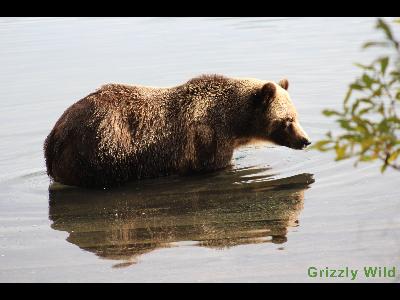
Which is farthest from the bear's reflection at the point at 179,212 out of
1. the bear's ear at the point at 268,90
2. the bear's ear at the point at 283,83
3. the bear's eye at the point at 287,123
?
the bear's ear at the point at 283,83

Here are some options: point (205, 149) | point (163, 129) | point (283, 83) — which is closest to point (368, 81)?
point (163, 129)

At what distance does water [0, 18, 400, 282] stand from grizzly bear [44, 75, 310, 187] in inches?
7.4

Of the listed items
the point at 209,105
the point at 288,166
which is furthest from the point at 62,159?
the point at 288,166

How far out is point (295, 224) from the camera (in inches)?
271

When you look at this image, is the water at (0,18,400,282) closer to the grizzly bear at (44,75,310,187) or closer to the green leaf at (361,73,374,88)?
the grizzly bear at (44,75,310,187)

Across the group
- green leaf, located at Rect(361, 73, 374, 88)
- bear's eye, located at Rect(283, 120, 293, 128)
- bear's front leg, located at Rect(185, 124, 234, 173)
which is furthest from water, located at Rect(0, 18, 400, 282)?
green leaf, located at Rect(361, 73, 374, 88)

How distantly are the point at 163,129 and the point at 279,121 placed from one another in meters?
1.26

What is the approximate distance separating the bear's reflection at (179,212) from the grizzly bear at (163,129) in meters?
0.18

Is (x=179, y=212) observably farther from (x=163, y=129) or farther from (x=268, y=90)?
(x=268, y=90)

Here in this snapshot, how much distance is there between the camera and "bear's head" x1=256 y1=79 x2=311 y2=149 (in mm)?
8781

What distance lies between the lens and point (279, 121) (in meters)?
8.84

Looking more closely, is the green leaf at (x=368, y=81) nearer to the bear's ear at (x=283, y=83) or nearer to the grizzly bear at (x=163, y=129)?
the grizzly bear at (x=163, y=129)

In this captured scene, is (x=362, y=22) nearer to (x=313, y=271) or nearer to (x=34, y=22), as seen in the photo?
(x=34, y=22)
